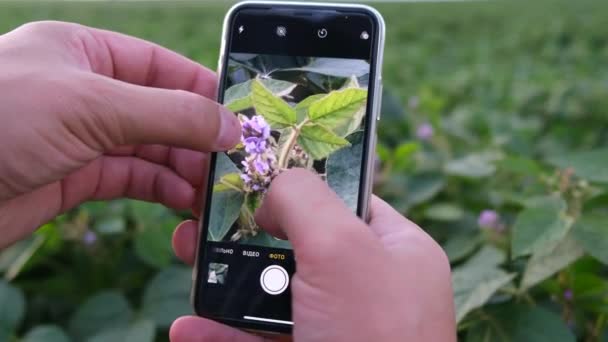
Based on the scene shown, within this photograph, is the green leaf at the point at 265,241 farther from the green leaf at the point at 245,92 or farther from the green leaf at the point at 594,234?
the green leaf at the point at 594,234

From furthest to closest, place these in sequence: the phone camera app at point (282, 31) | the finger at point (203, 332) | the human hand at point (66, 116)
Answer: the phone camera app at point (282, 31) < the finger at point (203, 332) < the human hand at point (66, 116)

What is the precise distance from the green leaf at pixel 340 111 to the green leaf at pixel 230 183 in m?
0.13

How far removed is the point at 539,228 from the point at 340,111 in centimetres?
37

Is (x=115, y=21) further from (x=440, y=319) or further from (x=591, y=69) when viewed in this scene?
(x=440, y=319)

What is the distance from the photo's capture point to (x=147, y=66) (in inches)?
Result: 44.0

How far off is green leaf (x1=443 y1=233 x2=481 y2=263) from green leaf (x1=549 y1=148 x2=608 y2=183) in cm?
22

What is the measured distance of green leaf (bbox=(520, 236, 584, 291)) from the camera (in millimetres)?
1037

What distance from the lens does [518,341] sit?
104 centimetres

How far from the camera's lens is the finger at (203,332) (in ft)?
3.09

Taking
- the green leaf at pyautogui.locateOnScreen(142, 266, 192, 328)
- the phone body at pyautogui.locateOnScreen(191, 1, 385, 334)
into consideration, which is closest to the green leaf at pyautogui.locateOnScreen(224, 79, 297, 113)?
the phone body at pyautogui.locateOnScreen(191, 1, 385, 334)

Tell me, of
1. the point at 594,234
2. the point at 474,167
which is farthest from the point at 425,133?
the point at 594,234

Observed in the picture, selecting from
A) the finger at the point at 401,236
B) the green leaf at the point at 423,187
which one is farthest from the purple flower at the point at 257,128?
the green leaf at the point at 423,187

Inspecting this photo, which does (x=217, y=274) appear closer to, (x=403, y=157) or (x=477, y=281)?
(x=477, y=281)

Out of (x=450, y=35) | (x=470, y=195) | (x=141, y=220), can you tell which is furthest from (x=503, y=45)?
(x=141, y=220)
